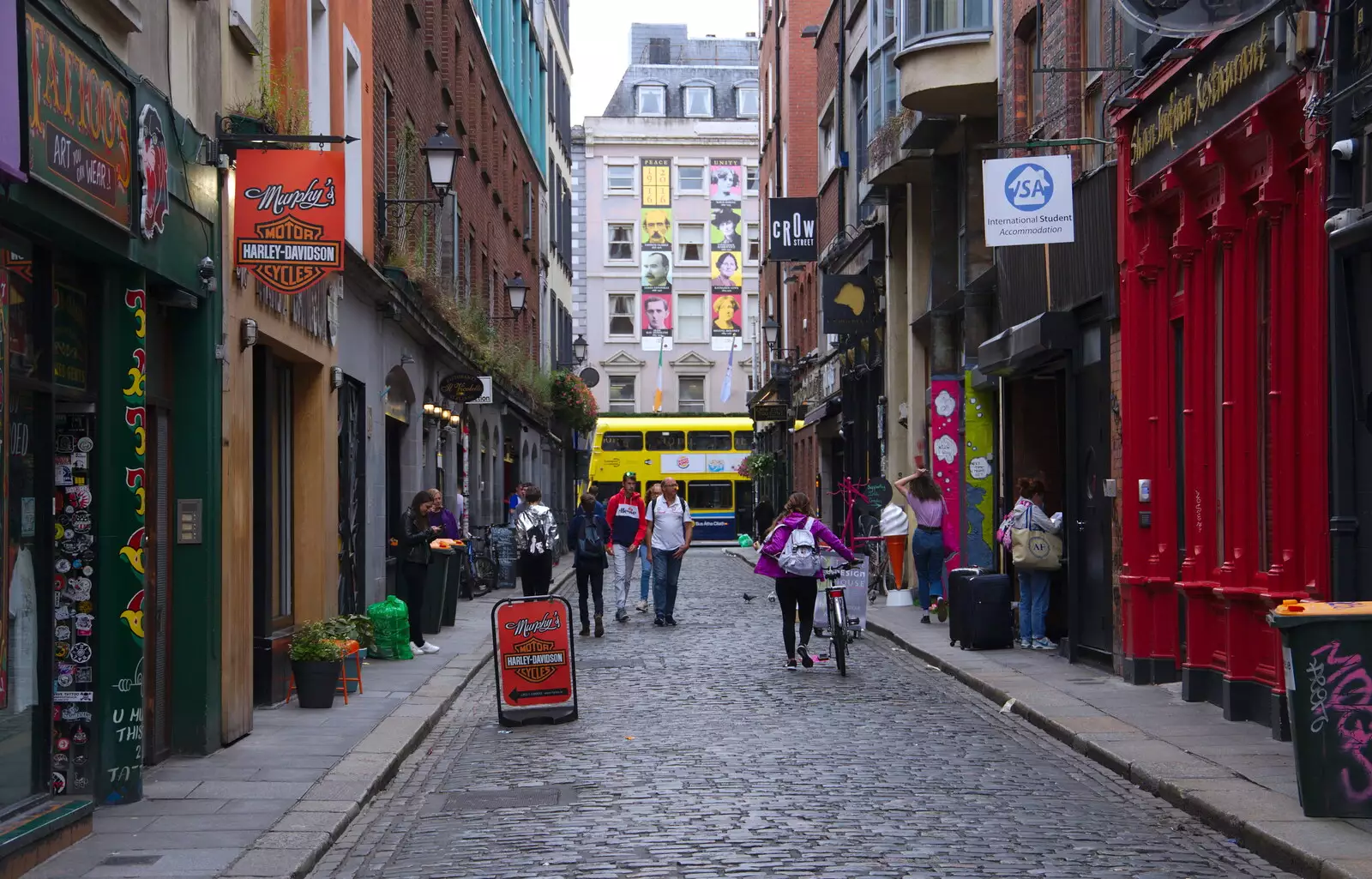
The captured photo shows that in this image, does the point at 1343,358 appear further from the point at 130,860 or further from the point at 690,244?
the point at 690,244

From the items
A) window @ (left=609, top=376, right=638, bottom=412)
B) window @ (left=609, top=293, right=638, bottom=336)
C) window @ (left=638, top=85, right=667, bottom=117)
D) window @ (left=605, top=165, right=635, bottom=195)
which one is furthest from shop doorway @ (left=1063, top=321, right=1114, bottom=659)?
window @ (left=638, top=85, right=667, bottom=117)

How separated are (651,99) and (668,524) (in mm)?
63307

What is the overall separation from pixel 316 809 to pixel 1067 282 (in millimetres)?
10166

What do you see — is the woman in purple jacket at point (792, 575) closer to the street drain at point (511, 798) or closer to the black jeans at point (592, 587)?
the black jeans at point (592, 587)

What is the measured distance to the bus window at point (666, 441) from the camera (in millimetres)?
55906

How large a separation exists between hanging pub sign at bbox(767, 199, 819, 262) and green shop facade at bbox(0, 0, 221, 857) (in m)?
28.4

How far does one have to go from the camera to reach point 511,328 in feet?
125

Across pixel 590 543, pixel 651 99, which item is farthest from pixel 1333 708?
pixel 651 99

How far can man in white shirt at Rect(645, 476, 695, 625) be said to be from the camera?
21.8 m

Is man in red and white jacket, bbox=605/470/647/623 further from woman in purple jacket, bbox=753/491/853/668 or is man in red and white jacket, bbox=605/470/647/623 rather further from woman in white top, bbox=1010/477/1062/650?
woman in white top, bbox=1010/477/1062/650

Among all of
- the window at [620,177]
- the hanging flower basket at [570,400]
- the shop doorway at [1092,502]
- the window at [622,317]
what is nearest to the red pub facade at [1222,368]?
the shop doorway at [1092,502]

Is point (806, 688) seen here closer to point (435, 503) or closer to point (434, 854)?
point (435, 503)

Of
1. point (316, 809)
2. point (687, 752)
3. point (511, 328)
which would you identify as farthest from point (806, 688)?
point (511, 328)

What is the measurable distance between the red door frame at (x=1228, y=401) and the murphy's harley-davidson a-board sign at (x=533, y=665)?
4656mm
